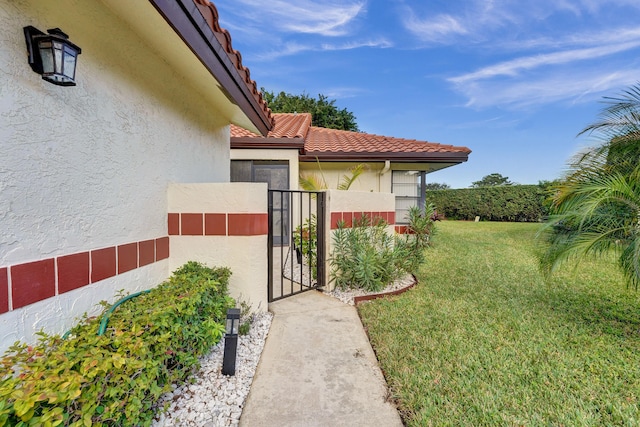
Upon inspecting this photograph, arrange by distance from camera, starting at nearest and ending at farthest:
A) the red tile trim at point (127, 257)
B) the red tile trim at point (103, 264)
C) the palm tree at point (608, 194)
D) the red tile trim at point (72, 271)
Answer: the red tile trim at point (72, 271)
the red tile trim at point (103, 264)
the red tile trim at point (127, 257)
the palm tree at point (608, 194)

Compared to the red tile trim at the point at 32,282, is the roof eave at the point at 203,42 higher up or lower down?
higher up

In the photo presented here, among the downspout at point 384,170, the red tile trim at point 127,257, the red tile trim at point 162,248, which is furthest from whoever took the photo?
the downspout at point 384,170

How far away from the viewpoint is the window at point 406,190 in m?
10.2

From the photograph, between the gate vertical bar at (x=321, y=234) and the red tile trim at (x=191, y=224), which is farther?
the gate vertical bar at (x=321, y=234)

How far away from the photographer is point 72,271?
7.19 ft

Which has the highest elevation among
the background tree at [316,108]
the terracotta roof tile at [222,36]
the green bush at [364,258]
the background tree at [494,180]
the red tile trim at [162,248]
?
the background tree at [316,108]

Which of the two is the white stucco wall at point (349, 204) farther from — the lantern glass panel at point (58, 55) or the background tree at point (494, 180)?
the background tree at point (494, 180)

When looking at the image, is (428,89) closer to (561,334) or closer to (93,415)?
(561,334)

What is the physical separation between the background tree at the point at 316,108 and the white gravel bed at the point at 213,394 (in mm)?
21626

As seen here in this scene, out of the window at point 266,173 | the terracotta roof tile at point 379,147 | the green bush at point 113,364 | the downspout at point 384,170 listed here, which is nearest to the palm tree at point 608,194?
the green bush at point 113,364

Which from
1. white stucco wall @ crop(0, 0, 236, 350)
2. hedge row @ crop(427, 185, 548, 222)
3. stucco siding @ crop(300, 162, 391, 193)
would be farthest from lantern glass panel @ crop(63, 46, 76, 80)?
hedge row @ crop(427, 185, 548, 222)

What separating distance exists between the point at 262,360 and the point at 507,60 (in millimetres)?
15490

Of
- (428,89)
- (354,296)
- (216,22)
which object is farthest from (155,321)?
(428,89)

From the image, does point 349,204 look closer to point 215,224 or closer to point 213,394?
point 215,224
